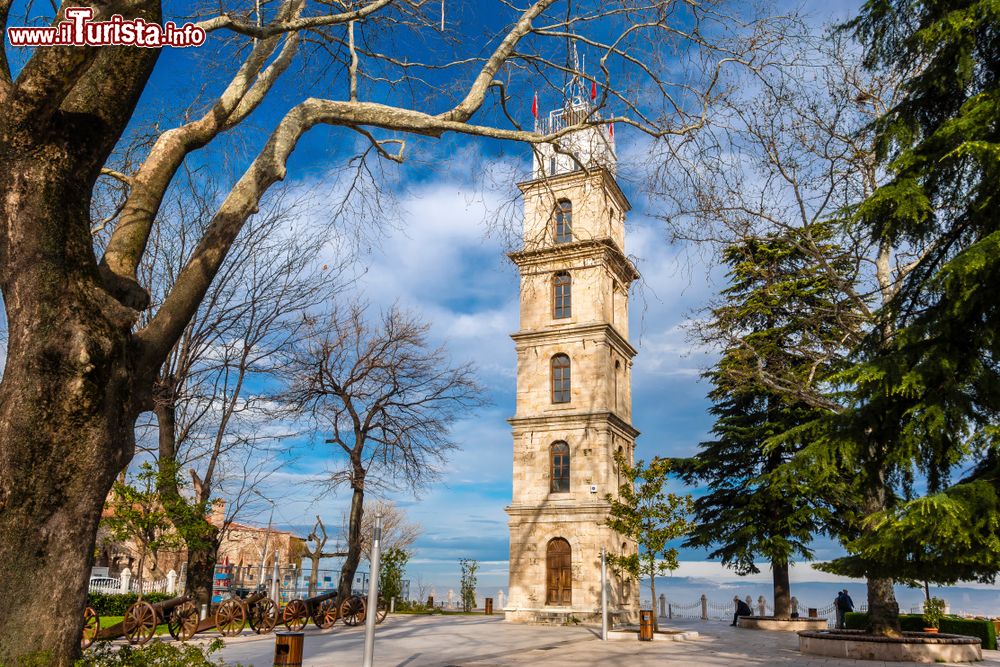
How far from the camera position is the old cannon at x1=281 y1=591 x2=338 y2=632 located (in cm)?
1898

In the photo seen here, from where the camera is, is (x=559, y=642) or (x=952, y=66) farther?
(x=559, y=642)

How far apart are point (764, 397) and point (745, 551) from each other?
608cm

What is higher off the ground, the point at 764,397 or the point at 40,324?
the point at 764,397

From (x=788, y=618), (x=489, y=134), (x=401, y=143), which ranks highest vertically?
(x=401, y=143)

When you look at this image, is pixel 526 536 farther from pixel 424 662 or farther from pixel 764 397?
pixel 424 662

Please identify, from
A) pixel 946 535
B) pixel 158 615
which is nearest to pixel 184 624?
pixel 158 615

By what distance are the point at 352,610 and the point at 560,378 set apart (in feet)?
39.2

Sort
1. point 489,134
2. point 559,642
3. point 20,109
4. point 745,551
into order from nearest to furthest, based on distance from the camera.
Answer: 1. point 20,109
2. point 489,134
3. point 559,642
4. point 745,551

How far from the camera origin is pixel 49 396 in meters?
5.10

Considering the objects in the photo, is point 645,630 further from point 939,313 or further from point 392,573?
point 392,573

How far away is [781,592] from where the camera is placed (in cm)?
2698

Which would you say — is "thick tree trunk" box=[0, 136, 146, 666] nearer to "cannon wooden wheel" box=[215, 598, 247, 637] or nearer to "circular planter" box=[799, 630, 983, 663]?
"cannon wooden wheel" box=[215, 598, 247, 637]

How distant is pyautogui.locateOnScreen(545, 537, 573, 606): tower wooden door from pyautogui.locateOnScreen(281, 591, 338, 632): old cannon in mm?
8619

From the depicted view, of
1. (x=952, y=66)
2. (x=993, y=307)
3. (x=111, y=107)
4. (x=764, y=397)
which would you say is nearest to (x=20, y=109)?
(x=111, y=107)
